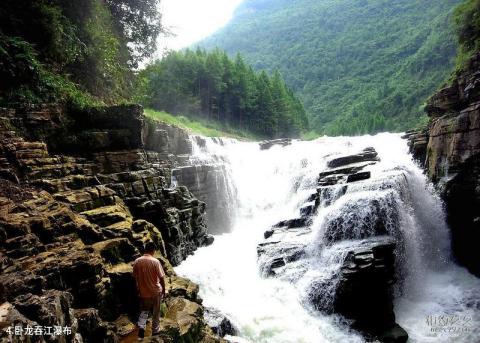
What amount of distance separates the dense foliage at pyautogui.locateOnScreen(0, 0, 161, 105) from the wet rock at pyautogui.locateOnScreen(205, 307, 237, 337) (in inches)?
432

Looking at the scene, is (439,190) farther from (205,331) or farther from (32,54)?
(32,54)

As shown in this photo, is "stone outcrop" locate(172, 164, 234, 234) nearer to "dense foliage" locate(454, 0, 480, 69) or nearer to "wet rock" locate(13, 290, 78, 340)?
"wet rock" locate(13, 290, 78, 340)

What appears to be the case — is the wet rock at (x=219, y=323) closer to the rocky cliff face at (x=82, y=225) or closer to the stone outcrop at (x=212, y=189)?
the rocky cliff face at (x=82, y=225)

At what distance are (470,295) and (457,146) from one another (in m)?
7.47

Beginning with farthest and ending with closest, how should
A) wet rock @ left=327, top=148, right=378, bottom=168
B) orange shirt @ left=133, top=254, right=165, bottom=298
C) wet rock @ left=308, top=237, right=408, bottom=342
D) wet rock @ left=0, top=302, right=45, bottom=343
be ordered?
1. wet rock @ left=327, top=148, right=378, bottom=168
2. wet rock @ left=308, top=237, right=408, bottom=342
3. orange shirt @ left=133, top=254, right=165, bottom=298
4. wet rock @ left=0, top=302, right=45, bottom=343

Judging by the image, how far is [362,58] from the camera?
140875mm

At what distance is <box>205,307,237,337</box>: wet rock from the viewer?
1080cm

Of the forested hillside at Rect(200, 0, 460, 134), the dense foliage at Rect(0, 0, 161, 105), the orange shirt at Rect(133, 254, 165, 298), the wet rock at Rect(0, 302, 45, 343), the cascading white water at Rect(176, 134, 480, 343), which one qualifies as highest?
the forested hillside at Rect(200, 0, 460, 134)

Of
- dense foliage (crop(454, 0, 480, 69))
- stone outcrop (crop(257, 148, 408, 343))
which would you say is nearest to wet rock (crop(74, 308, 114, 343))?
stone outcrop (crop(257, 148, 408, 343))

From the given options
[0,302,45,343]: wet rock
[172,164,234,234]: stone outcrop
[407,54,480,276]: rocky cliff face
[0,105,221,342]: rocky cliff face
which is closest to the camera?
[0,302,45,343]: wet rock

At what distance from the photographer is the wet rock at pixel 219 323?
35.4 ft

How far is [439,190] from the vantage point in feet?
61.1

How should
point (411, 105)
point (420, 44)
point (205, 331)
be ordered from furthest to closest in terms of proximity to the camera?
point (420, 44) → point (411, 105) → point (205, 331)

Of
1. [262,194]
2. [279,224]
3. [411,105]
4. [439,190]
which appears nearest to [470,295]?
[439,190]
